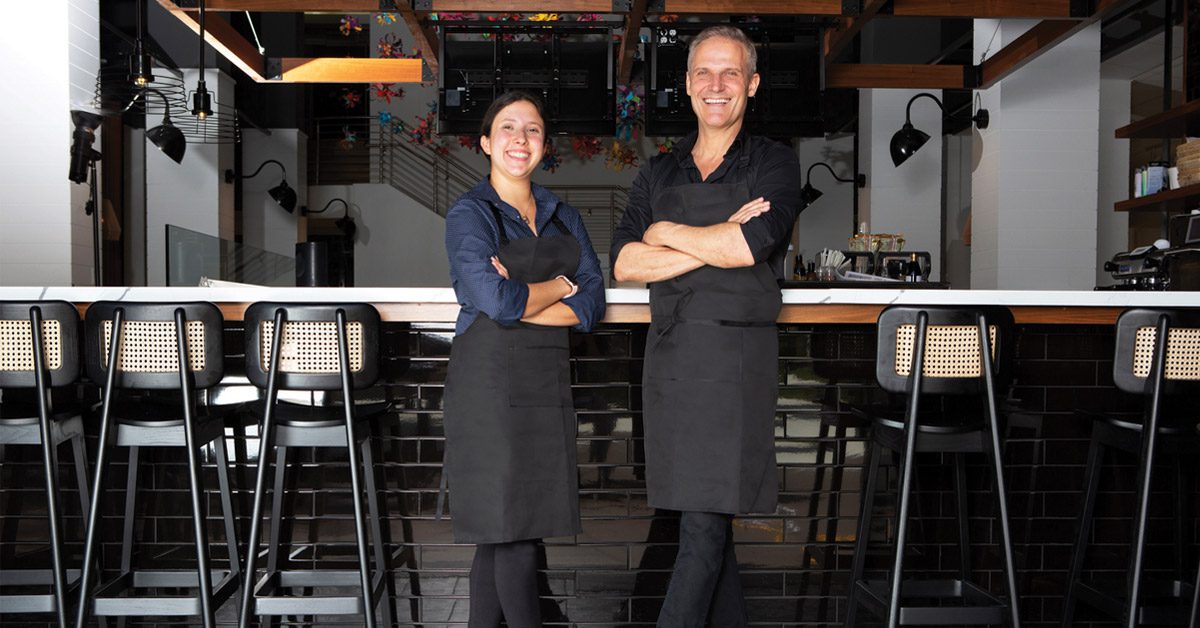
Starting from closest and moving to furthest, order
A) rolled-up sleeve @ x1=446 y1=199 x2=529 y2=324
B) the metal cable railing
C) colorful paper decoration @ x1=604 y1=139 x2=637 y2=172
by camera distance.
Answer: rolled-up sleeve @ x1=446 y1=199 x2=529 y2=324
colorful paper decoration @ x1=604 y1=139 x2=637 y2=172
the metal cable railing

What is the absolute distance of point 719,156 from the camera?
7.84 ft

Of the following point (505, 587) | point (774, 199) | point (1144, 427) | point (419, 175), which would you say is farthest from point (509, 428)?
point (419, 175)

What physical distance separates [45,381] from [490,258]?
1269mm

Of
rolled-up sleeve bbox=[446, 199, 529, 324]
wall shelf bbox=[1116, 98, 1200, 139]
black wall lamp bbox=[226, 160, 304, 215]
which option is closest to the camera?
rolled-up sleeve bbox=[446, 199, 529, 324]

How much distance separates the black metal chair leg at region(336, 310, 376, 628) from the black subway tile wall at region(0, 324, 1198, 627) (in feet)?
1.58

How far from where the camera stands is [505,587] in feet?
7.34

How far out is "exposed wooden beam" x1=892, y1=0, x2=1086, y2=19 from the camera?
4.47 m

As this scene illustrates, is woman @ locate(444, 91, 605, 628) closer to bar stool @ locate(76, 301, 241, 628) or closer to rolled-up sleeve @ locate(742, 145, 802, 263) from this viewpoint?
rolled-up sleeve @ locate(742, 145, 802, 263)

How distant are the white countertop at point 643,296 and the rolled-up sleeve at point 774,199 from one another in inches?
19.1

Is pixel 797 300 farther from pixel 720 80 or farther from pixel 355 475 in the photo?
pixel 355 475

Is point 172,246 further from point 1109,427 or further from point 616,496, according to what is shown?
point 1109,427

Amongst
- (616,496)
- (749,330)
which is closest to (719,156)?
(749,330)

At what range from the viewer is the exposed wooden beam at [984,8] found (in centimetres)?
447

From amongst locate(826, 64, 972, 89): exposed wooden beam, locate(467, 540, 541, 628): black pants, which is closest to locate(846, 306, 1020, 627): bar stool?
locate(467, 540, 541, 628): black pants
